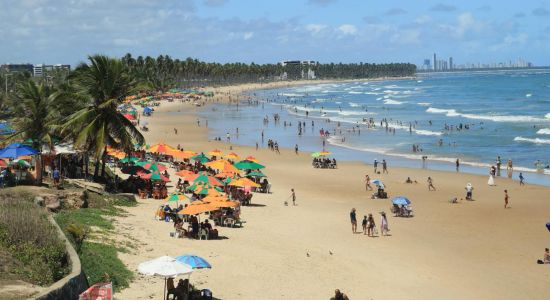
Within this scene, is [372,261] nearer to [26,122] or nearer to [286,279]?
[286,279]

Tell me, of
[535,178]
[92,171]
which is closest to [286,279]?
[92,171]

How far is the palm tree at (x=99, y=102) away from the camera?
2227cm

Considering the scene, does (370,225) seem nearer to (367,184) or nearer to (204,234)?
(204,234)

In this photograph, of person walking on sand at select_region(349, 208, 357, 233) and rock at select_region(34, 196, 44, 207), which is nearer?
rock at select_region(34, 196, 44, 207)

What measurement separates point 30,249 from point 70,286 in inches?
73.2


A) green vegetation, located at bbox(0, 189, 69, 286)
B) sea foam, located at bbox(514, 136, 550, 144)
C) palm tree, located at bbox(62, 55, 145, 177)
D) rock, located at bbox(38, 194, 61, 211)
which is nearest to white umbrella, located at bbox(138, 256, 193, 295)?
green vegetation, located at bbox(0, 189, 69, 286)

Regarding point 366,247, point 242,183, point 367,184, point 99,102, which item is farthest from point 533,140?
point 99,102

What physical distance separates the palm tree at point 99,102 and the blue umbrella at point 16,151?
155 cm

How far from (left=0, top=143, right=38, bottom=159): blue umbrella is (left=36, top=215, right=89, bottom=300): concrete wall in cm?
1012

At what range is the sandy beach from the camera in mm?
14336

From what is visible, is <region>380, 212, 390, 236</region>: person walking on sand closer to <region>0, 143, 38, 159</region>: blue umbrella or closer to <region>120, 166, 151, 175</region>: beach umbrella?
<region>120, 166, 151, 175</region>: beach umbrella

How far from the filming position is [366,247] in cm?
1928

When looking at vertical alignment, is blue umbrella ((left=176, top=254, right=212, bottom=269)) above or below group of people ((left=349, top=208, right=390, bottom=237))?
above

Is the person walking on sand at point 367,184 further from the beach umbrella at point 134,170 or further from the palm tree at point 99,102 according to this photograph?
the palm tree at point 99,102
